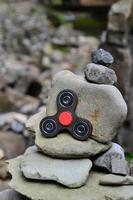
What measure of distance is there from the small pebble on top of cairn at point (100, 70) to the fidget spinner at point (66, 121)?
16cm

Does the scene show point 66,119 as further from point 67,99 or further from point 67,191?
point 67,191

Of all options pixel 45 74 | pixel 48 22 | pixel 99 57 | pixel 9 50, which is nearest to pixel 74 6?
pixel 48 22

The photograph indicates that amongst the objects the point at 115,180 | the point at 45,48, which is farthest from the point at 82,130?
the point at 45,48

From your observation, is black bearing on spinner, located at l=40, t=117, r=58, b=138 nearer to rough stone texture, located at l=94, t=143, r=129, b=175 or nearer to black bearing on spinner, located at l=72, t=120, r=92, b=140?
black bearing on spinner, located at l=72, t=120, r=92, b=140

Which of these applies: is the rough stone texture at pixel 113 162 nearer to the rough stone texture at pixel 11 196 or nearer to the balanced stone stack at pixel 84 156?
the balanced stone stack at pixel 84 156

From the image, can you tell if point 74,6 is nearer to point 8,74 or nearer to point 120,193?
point 8,74

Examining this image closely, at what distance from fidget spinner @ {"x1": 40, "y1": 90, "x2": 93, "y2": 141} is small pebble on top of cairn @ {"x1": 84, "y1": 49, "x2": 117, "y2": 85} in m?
0.16

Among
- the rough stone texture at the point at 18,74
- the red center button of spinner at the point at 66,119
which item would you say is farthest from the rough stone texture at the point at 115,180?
the rough stone texture at the point at 18,74

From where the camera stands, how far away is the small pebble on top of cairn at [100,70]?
134 inches

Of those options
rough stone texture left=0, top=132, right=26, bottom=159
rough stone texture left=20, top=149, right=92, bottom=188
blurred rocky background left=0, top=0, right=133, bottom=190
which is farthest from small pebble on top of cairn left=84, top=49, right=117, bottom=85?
rough stone texture left=0, top=132, right=26, bottom=159

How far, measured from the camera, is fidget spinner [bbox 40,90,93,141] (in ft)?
11.0

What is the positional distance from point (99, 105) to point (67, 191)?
1.78 ft

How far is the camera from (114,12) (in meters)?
6.50

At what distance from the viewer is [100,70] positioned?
3418mm
